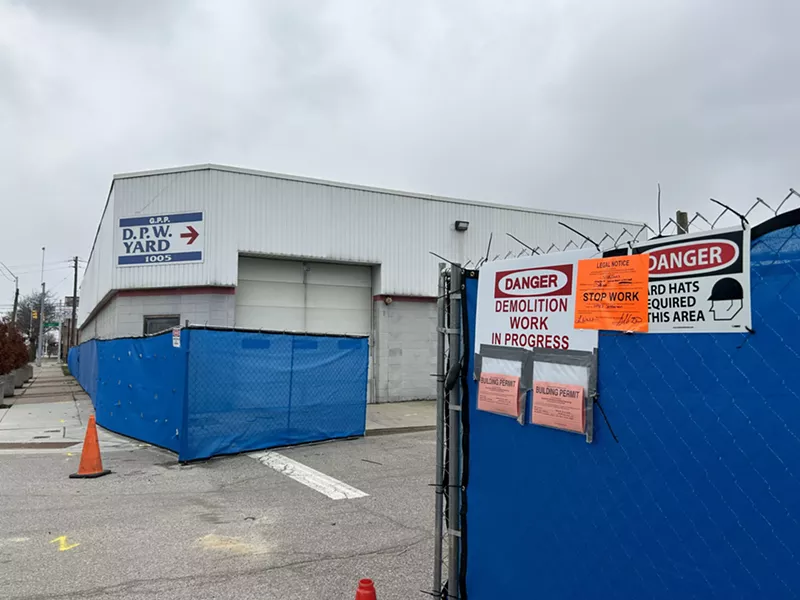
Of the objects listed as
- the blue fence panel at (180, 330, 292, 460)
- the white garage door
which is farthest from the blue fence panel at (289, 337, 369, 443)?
the white garage door

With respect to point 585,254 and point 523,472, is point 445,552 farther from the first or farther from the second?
point 585,254

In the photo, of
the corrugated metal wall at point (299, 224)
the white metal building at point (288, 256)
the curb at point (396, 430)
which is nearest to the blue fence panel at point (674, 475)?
the curb at point (396, 430)

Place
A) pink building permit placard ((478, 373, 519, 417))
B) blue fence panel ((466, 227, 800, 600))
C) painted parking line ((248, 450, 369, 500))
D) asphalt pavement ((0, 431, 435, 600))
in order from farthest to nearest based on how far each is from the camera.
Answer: painted parking line ((248, 450, 369, 500))
asphalt pavement ((0, 431, 435, 600))
pink building permit placard ((478, 373, 519, 417))
blue fence panel ((466, 227, 800, 600))

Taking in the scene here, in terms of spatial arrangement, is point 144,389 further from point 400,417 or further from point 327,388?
point 400,417

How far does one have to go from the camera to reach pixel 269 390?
35.3 ft

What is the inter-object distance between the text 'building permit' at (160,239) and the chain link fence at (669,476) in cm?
1473

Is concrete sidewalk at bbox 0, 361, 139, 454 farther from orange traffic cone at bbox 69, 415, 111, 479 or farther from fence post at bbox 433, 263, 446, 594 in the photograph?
fence post at bbox 433, 263, 446, 594

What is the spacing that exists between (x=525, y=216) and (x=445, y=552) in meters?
17.8

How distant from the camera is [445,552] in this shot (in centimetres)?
526

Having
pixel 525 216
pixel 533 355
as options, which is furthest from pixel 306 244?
pixel 533 355

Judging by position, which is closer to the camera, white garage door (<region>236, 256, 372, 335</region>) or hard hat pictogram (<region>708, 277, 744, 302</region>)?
hard hat pictogram (<region>708, 277, 744, 302</region>)

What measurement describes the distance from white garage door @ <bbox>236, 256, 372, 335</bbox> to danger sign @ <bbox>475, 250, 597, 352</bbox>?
14694 millimetres

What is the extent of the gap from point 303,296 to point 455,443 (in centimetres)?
1523

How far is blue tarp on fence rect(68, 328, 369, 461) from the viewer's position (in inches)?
382
